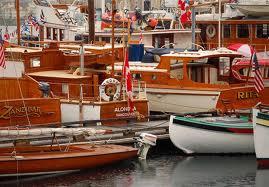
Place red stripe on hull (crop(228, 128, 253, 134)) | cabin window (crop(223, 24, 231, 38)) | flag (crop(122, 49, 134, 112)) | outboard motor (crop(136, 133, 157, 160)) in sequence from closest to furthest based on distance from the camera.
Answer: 1. outboard motor (crop(136, 133, 157, 160))
2. red stripe on hull (crop(228, 128, 253, 134))
3. flag (crop(122, 49, 134, 112))
4. cabin window (crop(223, 24, 231, 38))

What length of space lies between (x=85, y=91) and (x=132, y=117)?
9.80 feet

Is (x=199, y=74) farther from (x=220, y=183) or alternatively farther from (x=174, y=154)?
(x=220, y=183)

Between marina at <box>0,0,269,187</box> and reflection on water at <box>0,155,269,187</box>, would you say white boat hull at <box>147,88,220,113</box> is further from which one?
reflection on water at <box>0,155,269,187</box>

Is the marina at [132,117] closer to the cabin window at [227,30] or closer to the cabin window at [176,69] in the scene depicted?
the cabin window at [176,69]

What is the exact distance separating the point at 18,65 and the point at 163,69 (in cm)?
648

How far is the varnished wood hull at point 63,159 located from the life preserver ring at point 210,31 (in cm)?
2135

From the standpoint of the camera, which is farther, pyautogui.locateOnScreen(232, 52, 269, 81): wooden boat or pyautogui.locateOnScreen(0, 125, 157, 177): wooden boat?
pyautogui.locateOnScreen(232, 52, 269, 81): wooden boat

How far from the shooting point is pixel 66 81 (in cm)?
3628

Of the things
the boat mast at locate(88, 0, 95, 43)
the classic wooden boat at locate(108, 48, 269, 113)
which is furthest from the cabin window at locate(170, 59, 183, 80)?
the boat mast at locate(88, 0, 95, 43)

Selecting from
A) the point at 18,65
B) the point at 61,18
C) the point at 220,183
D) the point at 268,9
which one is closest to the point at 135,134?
the point at 220,183

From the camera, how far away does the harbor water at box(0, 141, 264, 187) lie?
28.4 meters

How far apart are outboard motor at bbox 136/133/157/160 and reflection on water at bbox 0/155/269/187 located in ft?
1.24

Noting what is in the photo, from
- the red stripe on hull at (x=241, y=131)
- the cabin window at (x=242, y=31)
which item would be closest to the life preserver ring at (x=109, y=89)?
the red stripe on hull at (x=241, y=131)

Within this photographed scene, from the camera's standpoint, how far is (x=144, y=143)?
102ft
